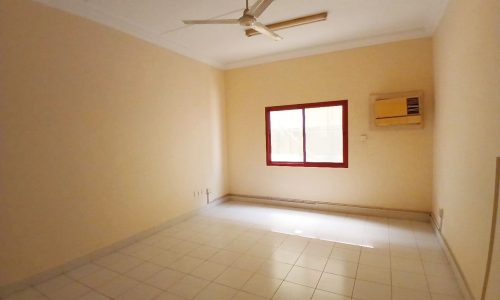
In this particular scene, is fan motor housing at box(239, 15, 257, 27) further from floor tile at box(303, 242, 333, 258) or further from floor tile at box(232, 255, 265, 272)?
floor tile at box(303, 242, 333, 258)

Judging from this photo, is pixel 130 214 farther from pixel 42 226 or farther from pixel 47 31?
pixel 47 31

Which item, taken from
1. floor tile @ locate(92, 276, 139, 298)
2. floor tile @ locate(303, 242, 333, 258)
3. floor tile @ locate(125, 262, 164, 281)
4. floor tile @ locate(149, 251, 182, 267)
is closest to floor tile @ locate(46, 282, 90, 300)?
floor tile @ locate(92, 276, 139, 298)

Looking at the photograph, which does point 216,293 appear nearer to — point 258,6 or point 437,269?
point 437,269

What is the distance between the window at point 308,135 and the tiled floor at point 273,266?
122 cm

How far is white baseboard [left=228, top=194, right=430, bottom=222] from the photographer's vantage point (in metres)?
3.98

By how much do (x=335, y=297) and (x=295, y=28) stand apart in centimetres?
335

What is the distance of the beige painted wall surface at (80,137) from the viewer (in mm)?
2365

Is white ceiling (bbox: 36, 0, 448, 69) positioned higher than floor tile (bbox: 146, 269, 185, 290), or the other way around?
white ceiling (bbox: 36, 0, 448, 69)

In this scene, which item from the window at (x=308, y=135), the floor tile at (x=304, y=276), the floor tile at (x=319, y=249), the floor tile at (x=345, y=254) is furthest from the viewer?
the window at (x=308, y=135)

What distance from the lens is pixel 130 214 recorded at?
11.2 ft

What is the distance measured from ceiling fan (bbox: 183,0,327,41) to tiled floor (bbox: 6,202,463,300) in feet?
8.11

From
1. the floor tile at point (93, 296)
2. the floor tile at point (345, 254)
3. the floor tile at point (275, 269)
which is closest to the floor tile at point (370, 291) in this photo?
the floor tile at point (345, 254)

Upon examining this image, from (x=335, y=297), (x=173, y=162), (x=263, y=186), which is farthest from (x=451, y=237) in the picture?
(x=173, y=162)

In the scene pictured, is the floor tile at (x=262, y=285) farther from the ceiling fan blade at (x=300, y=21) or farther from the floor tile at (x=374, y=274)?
the ceiling fan blade at (x=300, y=21)
